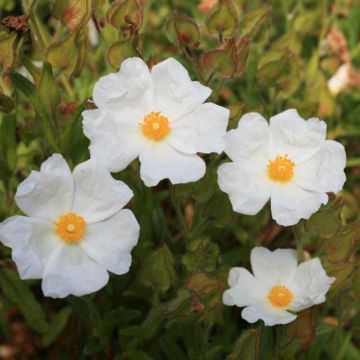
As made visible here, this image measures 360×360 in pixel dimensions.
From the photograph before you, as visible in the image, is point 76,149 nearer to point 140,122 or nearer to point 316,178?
point 140,122

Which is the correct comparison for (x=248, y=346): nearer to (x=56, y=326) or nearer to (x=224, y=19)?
(x=56, y=326)

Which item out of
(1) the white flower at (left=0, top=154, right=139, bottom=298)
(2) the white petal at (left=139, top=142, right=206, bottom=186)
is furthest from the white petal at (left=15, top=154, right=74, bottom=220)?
(2) the white petal at (left=139, top=142, right=206, bottom=186)

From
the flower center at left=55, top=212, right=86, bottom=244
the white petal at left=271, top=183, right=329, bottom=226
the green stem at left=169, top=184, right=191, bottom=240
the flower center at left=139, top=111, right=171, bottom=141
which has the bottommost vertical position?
the green stem at left=169, top=184, right=191, bottom=240

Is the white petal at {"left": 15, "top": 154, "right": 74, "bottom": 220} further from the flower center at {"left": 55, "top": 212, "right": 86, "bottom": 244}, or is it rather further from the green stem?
the green stem

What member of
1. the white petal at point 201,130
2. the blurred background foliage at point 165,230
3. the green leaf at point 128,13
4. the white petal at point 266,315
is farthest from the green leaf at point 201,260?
the green leaf at point 128,13

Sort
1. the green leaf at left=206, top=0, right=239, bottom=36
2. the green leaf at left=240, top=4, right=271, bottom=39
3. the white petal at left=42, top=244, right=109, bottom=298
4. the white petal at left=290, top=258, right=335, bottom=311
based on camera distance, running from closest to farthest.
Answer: the white petal at left=42, top=244, right=109, bottom=298
the white petal at left=290, top=258, right=335, bottom=311
the green leaf at left=206, top=0, right=239, bottom=36
the green leaf at left=240, top=4, right=271, bottom=39

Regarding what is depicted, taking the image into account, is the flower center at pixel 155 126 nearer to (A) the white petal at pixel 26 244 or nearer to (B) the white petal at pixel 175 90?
(B) the white petal at pixel 175 90

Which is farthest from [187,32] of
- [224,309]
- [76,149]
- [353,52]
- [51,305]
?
[353,52]
